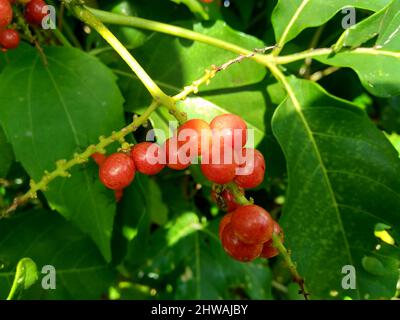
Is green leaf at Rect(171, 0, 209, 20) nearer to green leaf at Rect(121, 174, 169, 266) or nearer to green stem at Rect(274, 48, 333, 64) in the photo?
green stem at Rect(274, 48, 333, 64)

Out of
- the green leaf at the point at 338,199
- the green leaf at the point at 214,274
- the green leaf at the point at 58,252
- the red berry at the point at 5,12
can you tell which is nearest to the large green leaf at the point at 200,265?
the green leaf at the point at 214,274

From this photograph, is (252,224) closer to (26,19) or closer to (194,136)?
(194,136)

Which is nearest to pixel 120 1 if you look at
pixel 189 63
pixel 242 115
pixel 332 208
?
pixel 189 63

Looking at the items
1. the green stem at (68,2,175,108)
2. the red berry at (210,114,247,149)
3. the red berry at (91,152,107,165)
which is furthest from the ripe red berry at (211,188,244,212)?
the red berry at (91,152,107,165)

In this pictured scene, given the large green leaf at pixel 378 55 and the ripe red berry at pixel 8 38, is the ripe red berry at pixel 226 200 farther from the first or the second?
the ripe red berry at pixel 8 38

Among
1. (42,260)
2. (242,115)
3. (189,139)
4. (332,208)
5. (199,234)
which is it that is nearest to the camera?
(189,139)

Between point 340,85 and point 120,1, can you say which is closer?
point 120,1

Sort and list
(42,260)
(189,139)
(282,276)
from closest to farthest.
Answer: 1. (189,139)
2. (42,260)
3. (282,276)

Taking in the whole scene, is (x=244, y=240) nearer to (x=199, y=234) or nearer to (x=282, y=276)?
(x=199, y=234)
